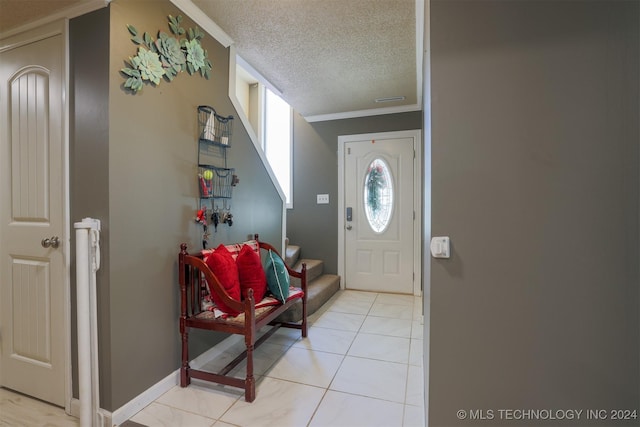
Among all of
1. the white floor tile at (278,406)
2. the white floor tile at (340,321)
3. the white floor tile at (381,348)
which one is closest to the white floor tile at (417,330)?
the white floor tile at (381,348)

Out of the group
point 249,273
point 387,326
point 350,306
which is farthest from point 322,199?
point 249,273

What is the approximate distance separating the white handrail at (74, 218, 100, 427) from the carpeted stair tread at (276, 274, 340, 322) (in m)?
1.51

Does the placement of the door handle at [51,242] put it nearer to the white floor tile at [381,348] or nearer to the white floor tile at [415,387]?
the white floor tile at [381,348]

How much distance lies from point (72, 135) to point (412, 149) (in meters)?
3.47

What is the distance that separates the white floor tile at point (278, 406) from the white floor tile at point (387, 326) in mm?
1037

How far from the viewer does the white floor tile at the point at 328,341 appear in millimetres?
2373

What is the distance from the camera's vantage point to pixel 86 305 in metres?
1.44

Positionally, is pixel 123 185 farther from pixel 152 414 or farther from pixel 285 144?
pixel 285 144

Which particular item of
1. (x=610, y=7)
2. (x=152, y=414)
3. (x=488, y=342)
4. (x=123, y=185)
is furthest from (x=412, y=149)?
(x=152, y=414)

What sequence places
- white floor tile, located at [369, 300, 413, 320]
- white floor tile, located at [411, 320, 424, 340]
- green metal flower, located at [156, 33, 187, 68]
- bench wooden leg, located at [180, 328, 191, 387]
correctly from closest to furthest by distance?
green metal flower, located at [156, 33, 187, 68] < bench wooden leg, located at [180, 328, 191, 387] < white floor tile, located at [411, 320, 424, 340] < white floor tile, located at [369, 300, 413, 320]

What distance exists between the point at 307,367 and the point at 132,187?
1.66 metres

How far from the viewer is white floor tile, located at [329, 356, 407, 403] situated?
1797 mm

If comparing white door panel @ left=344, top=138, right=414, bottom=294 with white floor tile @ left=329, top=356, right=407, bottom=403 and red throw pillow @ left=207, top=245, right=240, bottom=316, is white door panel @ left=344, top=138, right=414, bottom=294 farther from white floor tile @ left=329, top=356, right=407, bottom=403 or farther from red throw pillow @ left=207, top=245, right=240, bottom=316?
red throw pillow @ left=207, top=245, right=240, bottom=316

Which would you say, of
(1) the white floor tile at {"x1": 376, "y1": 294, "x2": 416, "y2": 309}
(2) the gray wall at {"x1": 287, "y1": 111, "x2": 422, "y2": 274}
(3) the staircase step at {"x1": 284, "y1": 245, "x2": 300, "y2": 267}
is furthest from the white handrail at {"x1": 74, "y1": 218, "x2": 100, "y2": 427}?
(2) the gray wall at {"x1": 287, "y1": 111, "x2": 422, "y2": 274}
